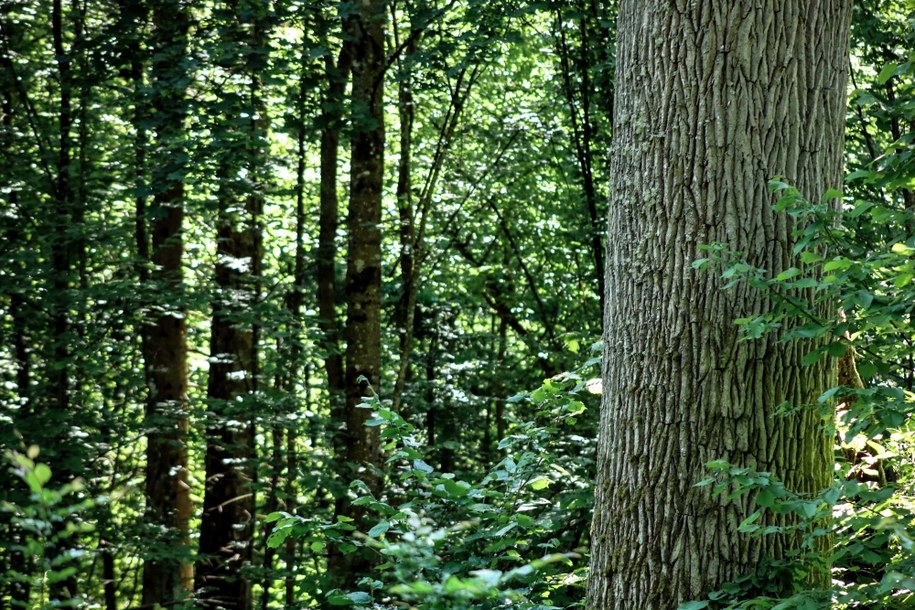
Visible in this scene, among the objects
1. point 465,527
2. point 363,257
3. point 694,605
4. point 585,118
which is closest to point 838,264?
point 694,605

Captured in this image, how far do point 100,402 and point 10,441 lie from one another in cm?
332

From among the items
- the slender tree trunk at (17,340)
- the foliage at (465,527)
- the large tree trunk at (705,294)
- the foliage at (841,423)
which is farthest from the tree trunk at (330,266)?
the foliage at (841,423)

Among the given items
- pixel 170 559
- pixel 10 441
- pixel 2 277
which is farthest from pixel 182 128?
pixel 170 559

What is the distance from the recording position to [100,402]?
9516 millimetres

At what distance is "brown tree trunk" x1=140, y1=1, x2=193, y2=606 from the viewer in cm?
673

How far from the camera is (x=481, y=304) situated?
13.0m

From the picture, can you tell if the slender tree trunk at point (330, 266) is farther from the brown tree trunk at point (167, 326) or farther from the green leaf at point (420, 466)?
the green leaf at point (420, 466)

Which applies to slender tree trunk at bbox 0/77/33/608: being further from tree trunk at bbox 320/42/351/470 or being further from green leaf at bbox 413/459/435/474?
green leaf at bbox 413/459/435/474

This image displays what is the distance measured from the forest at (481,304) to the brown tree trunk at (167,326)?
0.13 ft

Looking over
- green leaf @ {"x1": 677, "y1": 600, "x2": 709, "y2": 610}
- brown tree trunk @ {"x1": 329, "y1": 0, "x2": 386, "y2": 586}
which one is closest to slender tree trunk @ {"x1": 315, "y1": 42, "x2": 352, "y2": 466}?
brown tree trunk @ {"x1": 329, "y1": 0, "x2": 386, "y2": 586}

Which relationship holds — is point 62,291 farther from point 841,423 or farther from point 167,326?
point 841,423

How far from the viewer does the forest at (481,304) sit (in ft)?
10.7

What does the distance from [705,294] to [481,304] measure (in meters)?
9.62

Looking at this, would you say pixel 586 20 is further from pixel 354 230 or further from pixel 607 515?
pixel 607 515
